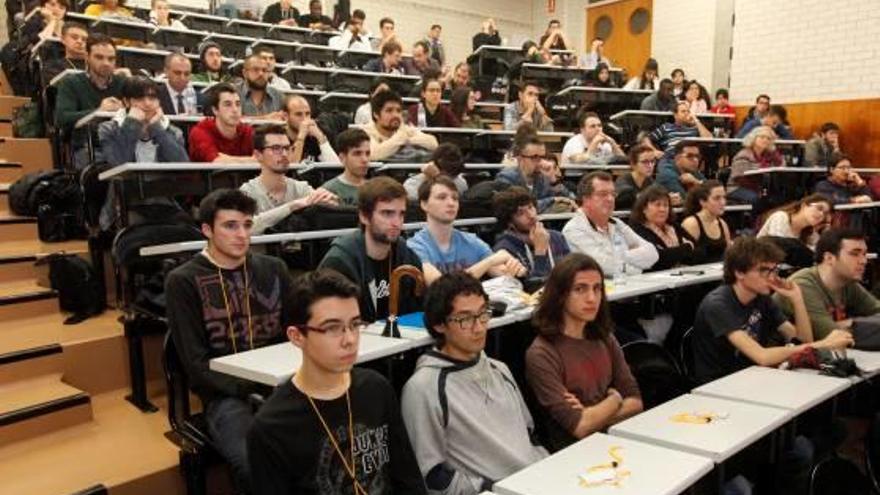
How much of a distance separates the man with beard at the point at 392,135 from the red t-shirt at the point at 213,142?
843 mm

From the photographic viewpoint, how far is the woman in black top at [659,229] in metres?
4.06

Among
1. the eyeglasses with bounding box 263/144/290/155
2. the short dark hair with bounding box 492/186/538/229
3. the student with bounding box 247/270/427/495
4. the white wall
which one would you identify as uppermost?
the white wall

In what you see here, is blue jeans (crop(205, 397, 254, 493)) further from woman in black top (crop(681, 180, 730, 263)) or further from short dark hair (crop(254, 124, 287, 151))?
woman in black top (crop(681, 180, 730, 263))

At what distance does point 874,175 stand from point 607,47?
5886 mm

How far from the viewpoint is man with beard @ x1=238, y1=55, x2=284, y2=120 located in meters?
5.16

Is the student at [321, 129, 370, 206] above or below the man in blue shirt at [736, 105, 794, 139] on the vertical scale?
below

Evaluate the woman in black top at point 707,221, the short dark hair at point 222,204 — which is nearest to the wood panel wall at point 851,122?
the woman in black top at point 707,221

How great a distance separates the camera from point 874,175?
24.8 ft

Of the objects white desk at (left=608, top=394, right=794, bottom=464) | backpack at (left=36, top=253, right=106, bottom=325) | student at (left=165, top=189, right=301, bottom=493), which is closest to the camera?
white desk at (left=608, top=394, right=794, bottom=464)

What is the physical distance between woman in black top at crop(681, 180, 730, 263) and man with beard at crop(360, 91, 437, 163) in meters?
1.82

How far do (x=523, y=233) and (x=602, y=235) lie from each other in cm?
60

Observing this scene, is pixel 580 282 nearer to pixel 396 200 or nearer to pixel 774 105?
pixel 396 200

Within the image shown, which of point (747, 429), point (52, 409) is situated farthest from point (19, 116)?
point (747, 429)

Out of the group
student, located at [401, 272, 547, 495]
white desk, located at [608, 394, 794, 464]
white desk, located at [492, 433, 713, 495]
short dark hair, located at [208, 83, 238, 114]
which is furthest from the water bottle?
white desk, located at [492, 433, 713, 495]
